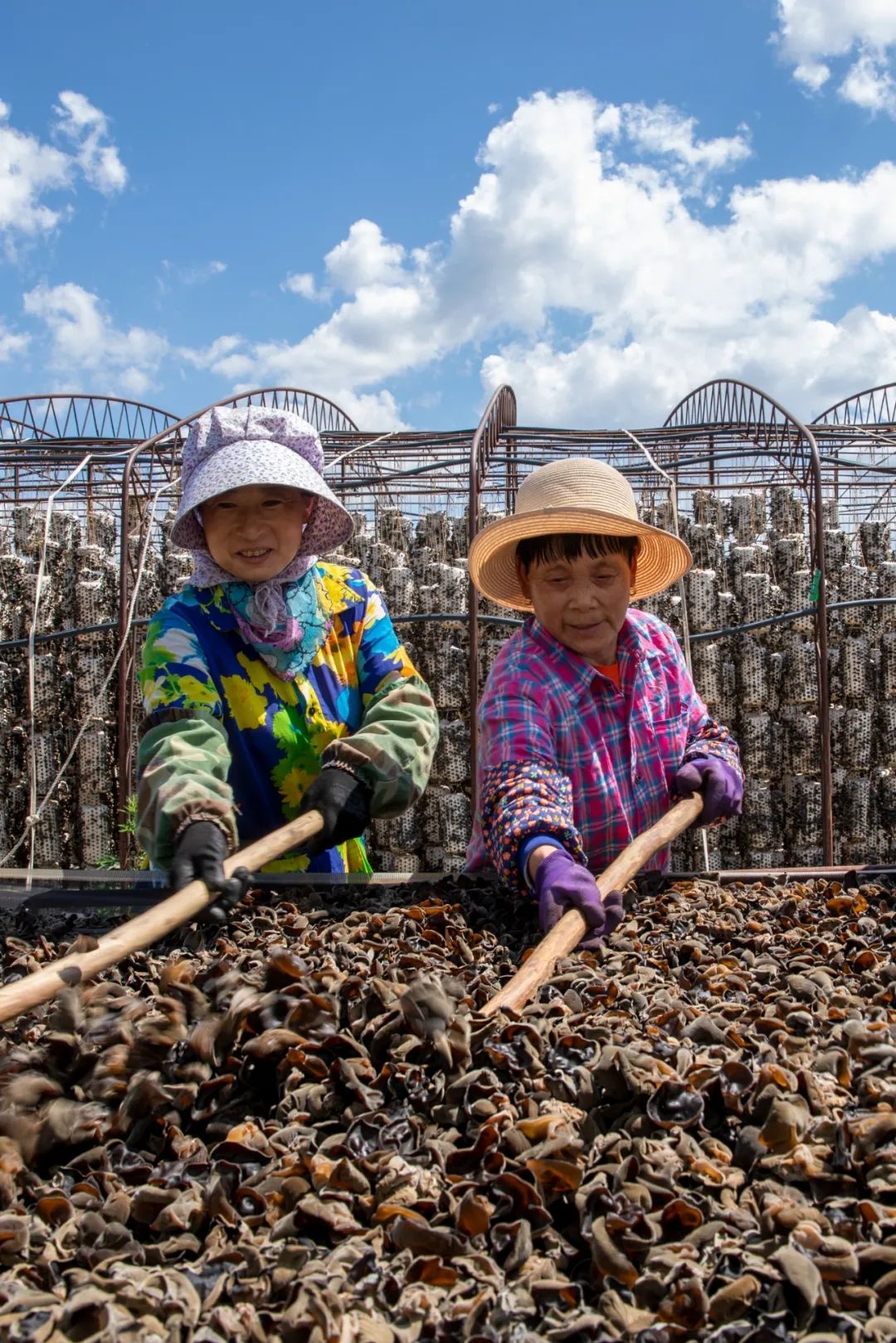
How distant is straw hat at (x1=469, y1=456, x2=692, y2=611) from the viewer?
2256 mm

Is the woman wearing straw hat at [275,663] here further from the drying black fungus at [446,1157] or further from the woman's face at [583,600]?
the drying black fungus at [446,1157]

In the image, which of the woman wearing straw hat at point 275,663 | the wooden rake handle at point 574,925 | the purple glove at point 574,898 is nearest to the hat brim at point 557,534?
the woman wearing straw hat at point 275,663

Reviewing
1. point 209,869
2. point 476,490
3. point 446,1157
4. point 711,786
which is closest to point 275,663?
point 209,869

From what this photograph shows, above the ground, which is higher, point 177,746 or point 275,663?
point 275,663

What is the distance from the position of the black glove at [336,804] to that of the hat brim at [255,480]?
59 cm

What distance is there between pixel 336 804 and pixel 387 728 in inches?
8.9

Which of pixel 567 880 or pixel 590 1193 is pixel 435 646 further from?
pixel 590 1193

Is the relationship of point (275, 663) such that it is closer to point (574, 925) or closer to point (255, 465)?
point (255, 465)

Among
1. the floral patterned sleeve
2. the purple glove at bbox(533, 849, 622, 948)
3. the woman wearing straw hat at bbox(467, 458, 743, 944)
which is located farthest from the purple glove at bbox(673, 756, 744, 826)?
the purple glove at bbox(533, 849, 622, 948)

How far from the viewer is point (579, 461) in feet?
7.95

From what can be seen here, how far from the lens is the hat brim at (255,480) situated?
2092mm

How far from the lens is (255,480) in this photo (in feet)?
6.82

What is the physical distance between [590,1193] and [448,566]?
236 inches

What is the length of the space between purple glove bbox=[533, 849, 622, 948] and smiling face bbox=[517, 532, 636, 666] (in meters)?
0.60
